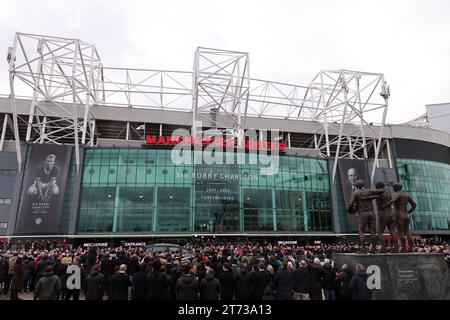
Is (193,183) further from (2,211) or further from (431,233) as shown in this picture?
(431,233)

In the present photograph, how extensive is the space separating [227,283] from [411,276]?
21.4ft

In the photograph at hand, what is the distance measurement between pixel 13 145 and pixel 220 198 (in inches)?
1193

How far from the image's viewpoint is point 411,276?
1049 centimetres

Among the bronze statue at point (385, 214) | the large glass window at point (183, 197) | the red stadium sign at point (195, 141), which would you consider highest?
the red stadium sign at point (195, 141)

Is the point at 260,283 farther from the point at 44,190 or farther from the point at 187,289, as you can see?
the point at 44,190

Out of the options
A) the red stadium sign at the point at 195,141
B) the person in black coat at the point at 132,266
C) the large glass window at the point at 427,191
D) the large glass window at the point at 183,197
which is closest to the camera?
the person in black coat at the point at 132,266

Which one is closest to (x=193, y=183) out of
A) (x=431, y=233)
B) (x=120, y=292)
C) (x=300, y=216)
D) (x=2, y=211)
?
(x=300, y=216)

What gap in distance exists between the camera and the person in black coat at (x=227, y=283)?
9.54 metres

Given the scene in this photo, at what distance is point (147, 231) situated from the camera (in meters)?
38.0

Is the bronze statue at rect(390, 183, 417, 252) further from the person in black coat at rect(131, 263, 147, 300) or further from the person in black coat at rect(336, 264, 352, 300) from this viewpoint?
the person in black coat at rect(131, 263, 147, 300)

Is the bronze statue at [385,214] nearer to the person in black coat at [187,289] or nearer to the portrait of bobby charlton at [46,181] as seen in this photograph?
the person in black coat at [187,289]

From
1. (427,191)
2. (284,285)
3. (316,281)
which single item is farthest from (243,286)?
(427,191)

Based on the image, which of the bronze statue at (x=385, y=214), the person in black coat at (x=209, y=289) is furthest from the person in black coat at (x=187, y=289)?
the bronze statue at (x=385, y=214)

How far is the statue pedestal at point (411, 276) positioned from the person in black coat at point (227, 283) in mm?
4921
